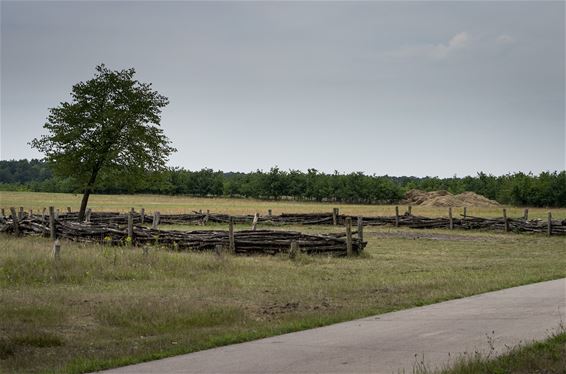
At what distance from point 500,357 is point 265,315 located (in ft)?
15.1

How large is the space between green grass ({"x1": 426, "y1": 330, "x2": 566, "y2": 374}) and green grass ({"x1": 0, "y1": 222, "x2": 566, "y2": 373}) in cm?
306

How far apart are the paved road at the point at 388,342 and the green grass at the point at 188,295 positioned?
1.64ft

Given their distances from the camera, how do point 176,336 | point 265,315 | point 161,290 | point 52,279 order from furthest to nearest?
point 52,279 → point 161,290 → point 265,315 → point 176,336

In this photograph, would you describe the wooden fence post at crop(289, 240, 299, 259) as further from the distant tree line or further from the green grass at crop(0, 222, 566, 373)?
the distant tree line

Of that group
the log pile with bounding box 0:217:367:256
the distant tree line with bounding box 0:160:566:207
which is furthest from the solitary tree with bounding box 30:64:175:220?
the distant tree line with bounding box 0:160:566:207

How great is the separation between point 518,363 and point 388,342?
1801 mm

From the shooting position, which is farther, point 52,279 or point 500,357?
point 52,279

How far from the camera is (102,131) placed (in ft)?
113

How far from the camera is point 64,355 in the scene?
26.2ft

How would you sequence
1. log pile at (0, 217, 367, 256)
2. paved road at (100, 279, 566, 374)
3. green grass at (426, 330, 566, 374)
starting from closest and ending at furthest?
green grass at (426, 330, 566, 374) < paved road at (100, 279, 566, 374) < log pile at (0, 217, 367, 256)

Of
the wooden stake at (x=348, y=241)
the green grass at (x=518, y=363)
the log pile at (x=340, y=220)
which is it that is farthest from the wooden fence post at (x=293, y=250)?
the log pile at (x=340, y=220)

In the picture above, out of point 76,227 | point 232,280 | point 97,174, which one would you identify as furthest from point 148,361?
point 97,174

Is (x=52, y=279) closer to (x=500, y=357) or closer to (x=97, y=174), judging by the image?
(x=500, y=357)

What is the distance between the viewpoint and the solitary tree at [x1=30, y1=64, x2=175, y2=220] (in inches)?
1361
